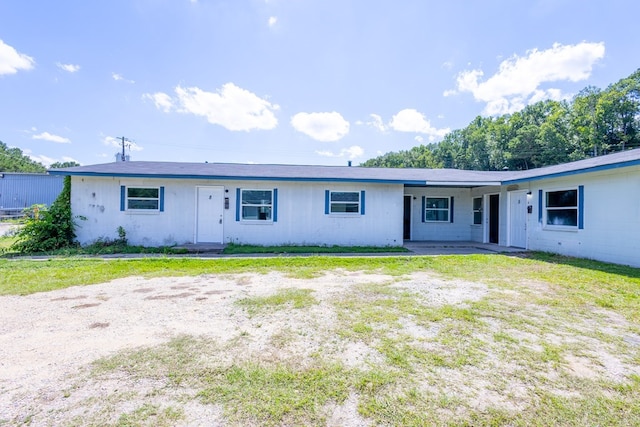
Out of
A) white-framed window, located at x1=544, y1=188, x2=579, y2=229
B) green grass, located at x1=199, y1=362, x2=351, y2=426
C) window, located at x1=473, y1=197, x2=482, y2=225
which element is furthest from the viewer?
window, located at x1=473, y1=197, x2=482, y2=225

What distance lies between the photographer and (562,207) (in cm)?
916

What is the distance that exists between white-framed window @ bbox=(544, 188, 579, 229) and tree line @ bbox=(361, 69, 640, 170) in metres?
28.1

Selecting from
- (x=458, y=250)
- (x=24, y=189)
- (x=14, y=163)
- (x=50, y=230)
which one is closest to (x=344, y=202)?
(x=458, y=250)

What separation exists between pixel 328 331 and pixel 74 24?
54.6ft

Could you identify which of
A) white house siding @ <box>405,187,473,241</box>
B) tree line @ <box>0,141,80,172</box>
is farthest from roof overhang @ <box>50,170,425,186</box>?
tree line @ <box>0,141,80,172</box>

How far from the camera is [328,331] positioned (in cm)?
345

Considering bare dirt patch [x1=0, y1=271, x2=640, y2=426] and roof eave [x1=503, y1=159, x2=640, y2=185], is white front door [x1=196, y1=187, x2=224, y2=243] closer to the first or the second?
bare dirt patch [x1=0, y1=271, x2=640, y2=426]

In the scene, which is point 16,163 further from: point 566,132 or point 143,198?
point 566,132

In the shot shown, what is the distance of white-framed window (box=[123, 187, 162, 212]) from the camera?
10125mm

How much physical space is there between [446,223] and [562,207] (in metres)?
4.45

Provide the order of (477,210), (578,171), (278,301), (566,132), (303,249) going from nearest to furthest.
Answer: (278,301) → (578,171) → (303,249) → (477,210) → (566,132)

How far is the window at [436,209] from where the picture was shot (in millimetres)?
13172

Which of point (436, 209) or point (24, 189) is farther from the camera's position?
point (24, 189)

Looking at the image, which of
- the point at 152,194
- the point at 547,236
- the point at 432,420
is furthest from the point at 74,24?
the point at 547,236
